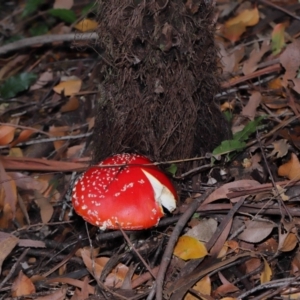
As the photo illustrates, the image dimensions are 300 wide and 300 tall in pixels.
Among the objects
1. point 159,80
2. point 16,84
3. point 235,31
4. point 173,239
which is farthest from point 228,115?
point 16,84

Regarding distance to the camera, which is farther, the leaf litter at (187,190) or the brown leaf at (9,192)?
the brown leaf at (9,192)

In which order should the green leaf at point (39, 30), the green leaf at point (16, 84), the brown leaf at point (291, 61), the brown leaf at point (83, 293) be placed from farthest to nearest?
the green leaf at point (39, 30) < the green leaf at point (16, 84) < the brown leaf at point (291, 61) < the brown leaf at point (83, 293)

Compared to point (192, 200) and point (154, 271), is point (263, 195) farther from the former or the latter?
point (154, 271)

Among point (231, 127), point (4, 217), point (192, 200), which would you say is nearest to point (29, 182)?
point (4, 217)

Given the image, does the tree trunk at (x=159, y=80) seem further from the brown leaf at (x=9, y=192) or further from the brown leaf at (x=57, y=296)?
the brown leaf at (x=57, y=296)

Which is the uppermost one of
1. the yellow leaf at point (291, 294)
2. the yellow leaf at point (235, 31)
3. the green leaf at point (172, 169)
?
the yellow leaf at point (235, 31)

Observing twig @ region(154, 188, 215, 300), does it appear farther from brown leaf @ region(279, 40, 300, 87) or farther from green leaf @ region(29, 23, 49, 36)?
green leaf @ region(29, 23, 49, 36)

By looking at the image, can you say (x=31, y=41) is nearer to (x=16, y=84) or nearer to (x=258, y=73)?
(x=16, y=84)

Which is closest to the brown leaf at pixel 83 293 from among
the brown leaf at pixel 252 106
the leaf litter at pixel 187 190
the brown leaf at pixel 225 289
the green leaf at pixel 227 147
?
the leaf litter at pixel 187 190
